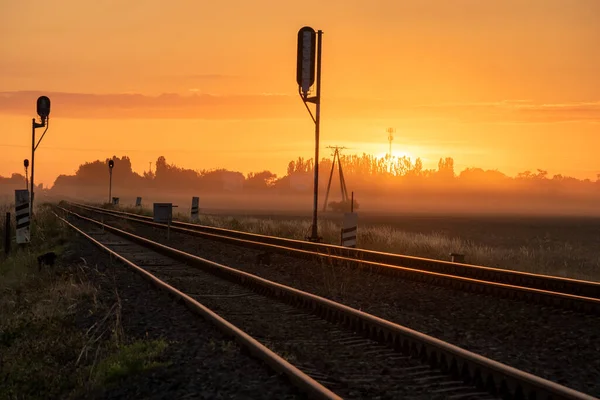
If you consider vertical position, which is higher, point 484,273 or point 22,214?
point 22,214

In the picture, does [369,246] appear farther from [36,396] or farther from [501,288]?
[36,396]

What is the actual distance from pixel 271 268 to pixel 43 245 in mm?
13260

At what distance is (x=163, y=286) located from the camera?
13039mm

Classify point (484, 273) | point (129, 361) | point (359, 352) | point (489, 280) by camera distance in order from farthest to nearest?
point (484, 273), point (489, 280), point (359, 352), point (129, 361)

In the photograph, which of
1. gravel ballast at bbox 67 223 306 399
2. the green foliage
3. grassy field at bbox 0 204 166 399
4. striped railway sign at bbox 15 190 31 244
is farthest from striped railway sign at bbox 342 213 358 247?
the green foliage

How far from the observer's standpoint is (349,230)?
71.9 ft

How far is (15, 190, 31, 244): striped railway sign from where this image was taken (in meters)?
25.6

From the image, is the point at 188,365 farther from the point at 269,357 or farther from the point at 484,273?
the point at 484,273

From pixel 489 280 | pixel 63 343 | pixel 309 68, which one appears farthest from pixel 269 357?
pixel 309 68

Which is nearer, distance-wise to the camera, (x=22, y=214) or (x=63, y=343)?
(x=63, y=343)

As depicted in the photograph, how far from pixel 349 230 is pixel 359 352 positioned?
13.6m

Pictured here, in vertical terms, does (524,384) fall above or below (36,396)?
above

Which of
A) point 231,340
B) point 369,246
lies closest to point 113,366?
point 231,340

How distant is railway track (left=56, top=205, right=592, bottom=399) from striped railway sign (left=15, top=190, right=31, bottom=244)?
45.7ft
